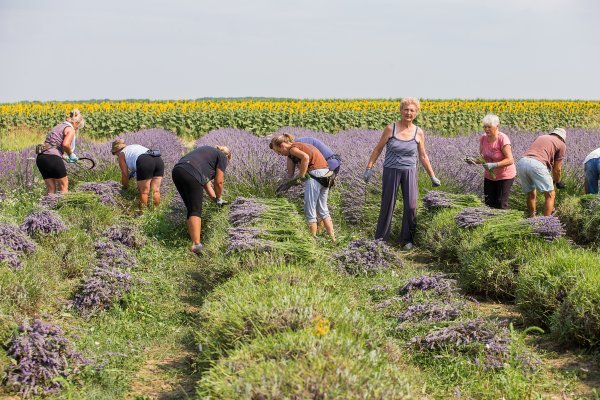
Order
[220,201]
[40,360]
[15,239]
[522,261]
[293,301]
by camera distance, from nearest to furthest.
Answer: [293,301], [40,360], [522,261], [15,239], [220,201]

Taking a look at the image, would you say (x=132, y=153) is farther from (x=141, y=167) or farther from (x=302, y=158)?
(x=302, y=158)

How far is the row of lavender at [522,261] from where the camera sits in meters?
4.90

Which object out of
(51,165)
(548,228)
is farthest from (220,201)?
(548,228)

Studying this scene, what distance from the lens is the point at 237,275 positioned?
5.57 m

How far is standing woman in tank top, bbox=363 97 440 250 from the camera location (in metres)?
7.75

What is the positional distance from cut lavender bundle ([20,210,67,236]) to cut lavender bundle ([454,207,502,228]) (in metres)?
4.26

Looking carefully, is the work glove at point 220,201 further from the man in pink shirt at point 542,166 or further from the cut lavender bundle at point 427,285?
the man in pink shirt at point 542,166

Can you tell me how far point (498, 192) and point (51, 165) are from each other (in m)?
5.89

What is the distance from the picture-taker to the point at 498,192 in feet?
26.5

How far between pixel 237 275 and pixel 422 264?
280cm

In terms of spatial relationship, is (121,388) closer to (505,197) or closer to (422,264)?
(422,264)

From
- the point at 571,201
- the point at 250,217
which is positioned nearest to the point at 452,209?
the point at 571,201

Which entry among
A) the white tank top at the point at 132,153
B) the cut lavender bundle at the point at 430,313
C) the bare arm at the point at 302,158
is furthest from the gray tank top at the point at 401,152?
the white tank top at the point at 132,153

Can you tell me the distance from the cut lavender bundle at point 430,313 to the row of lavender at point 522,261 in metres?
0.75
